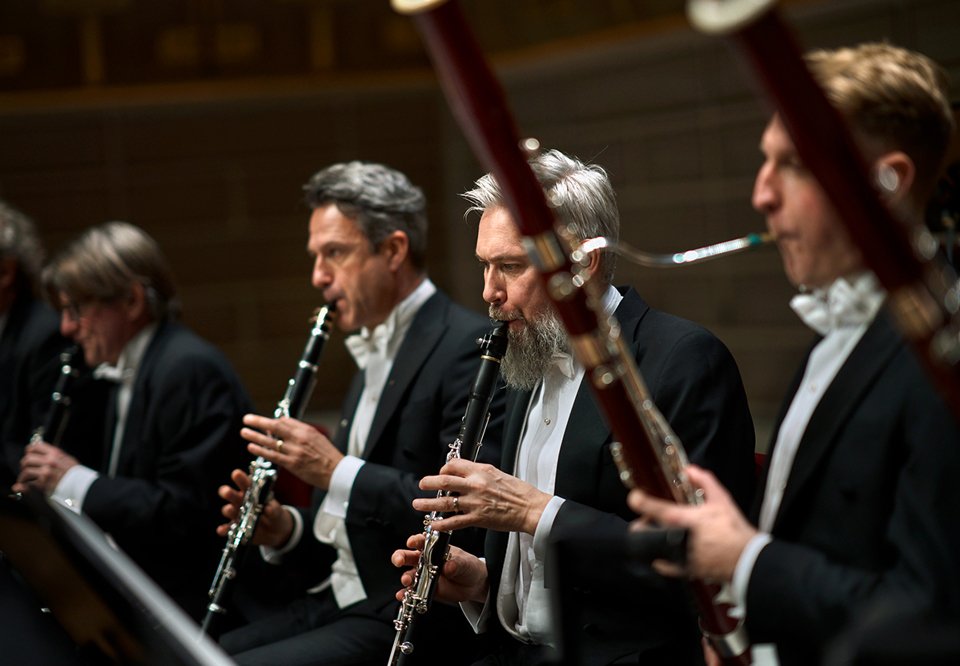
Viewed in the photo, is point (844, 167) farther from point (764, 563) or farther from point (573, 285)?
point (764, 563)

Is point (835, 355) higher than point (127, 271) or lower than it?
lower

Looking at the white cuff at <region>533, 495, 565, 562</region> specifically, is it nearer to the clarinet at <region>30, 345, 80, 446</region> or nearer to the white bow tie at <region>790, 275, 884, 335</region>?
the white bow tie at <region>790, 275, 884, 335</region>

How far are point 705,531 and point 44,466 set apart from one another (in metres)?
2.30

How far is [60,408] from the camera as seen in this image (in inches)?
116

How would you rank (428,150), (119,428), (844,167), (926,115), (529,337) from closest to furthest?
(844,167)
(926,115)
(529,337)
(119,428)
(428,150)

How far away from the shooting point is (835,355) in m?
1.22

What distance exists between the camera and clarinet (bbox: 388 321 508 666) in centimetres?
177

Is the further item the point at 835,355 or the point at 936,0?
the point at 936,0

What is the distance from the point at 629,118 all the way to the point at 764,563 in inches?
165

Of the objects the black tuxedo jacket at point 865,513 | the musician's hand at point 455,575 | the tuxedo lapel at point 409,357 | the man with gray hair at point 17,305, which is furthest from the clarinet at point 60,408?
the black tuxedo jacket at point 865,513

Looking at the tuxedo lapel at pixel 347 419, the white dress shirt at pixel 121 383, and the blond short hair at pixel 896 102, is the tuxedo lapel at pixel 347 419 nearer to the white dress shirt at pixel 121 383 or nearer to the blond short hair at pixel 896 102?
the white dress shirt at pixel 121 383

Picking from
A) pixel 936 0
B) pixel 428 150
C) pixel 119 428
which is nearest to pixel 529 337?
pixel 119 428

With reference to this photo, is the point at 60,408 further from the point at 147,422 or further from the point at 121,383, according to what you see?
the point at 147,422

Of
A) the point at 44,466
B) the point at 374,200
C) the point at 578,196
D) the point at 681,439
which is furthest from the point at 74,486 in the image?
the point at 681,439
